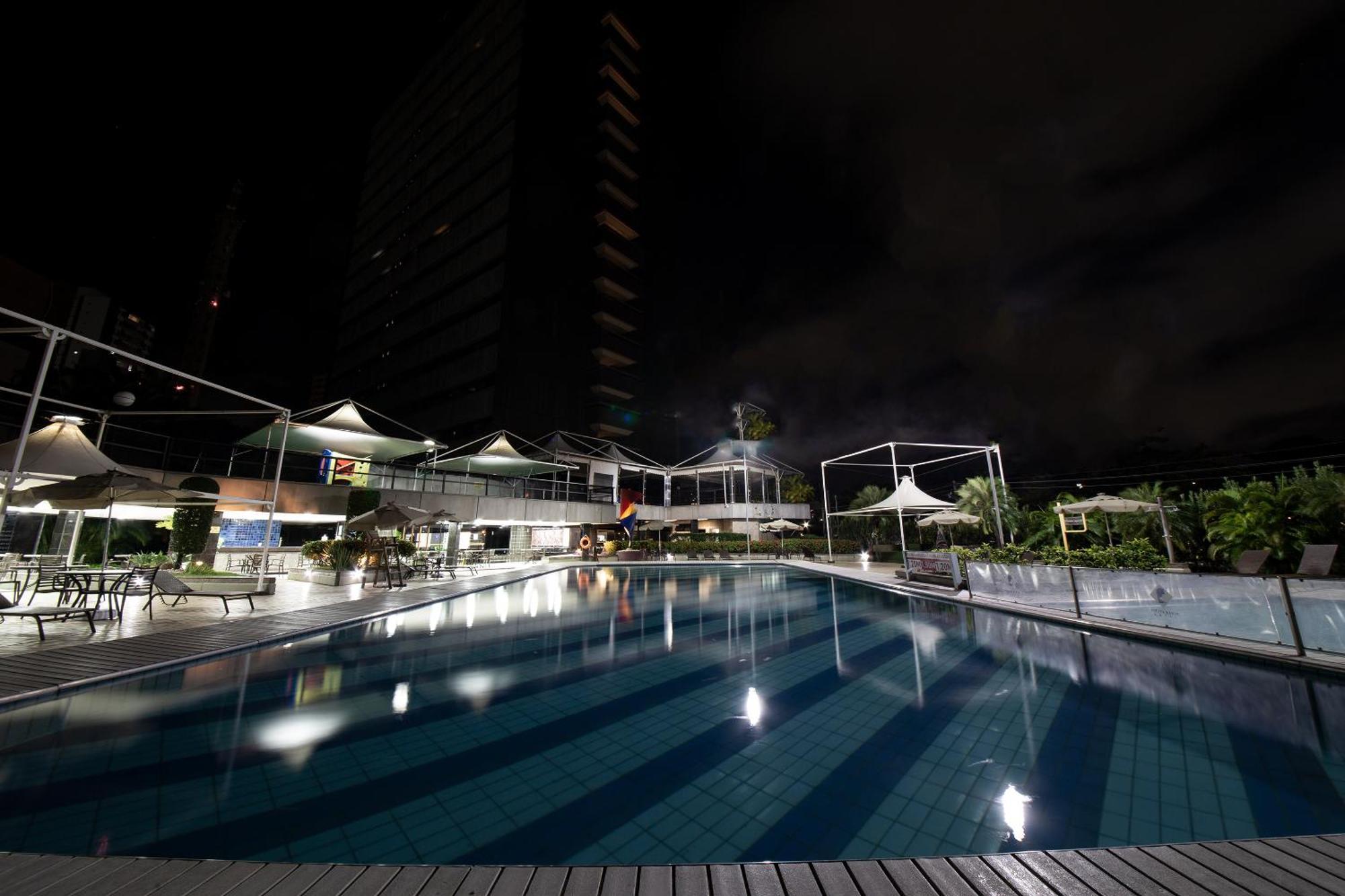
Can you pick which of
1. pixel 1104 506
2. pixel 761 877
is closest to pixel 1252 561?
pixel 1104 506

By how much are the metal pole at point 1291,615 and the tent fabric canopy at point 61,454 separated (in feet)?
59.2

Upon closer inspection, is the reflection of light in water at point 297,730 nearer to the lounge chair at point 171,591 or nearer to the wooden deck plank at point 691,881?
the wooden deck plank at point 691,881

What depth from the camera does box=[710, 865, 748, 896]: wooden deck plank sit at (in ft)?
6.61

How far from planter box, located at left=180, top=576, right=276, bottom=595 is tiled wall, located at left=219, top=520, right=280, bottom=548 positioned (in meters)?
8.75

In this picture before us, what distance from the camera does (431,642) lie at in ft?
25.7

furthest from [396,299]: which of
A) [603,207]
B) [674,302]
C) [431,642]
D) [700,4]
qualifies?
[431,642]

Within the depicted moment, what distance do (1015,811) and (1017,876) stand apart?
1439 mm

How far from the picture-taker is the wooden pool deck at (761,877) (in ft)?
6.53

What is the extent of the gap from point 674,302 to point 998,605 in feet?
161

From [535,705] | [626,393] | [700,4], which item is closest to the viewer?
[535,705]

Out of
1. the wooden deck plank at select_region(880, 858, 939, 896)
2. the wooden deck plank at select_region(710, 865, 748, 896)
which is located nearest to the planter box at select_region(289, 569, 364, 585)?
the wooden deck plank at select_region(710, 865, 748, 896)

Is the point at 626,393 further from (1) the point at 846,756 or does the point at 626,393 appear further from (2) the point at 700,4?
(1) the point at 846,756

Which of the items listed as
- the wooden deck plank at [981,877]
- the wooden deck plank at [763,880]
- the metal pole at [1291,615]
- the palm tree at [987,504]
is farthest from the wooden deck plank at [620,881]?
the palm tree at [987,504]

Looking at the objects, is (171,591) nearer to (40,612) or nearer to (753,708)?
(40,612)
